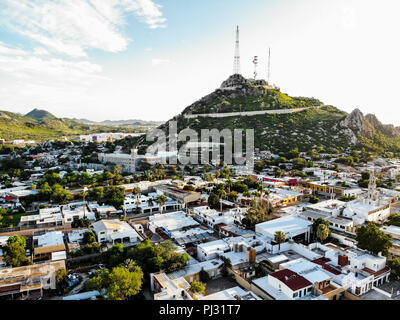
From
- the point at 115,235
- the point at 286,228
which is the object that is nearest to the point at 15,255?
the point at 115,235

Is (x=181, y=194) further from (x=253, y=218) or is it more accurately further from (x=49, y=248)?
(x=49, y=248)

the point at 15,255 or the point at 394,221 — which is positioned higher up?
the point at 394,221

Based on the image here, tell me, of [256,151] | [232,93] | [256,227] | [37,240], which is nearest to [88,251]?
[37,240]

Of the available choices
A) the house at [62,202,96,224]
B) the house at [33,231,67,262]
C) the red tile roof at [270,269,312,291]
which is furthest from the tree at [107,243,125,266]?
the house at [62,202,96,224]

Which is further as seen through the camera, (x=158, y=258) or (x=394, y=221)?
(x=394, y=221)

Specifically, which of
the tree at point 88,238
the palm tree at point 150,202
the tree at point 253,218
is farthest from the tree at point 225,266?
the palm tree at point 150,202

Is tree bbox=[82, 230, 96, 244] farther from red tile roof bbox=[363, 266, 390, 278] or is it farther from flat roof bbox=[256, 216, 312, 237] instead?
red tile roof bbox=[363, 266, 390, 278]
